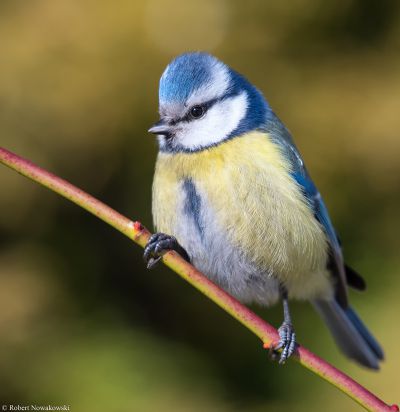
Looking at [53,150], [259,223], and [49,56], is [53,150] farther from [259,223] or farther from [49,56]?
[259,223]

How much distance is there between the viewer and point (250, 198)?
1.46 metres

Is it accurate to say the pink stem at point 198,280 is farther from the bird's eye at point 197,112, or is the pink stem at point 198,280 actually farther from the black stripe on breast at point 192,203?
the bird's eye at point 197,112

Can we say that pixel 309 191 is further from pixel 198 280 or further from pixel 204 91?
pixel 198 280

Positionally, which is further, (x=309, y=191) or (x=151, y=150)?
(x=151, y=150)

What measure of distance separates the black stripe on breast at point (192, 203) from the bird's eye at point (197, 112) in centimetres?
16

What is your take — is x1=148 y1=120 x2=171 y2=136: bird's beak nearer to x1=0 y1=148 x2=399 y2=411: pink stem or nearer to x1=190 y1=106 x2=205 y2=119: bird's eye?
x1=190 y1=106 x2=205 y2=119: bird's eye

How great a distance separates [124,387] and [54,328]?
253mm

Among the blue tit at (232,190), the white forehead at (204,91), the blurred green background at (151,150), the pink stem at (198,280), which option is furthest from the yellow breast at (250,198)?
the pink stem at (198,280)

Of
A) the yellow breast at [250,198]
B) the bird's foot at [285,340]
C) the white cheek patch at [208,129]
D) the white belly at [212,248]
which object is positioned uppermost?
the white cheek patch at [208,129]

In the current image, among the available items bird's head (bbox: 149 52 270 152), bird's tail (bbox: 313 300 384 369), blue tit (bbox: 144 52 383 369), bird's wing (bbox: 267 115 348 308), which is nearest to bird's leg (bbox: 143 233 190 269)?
blue tit (bbox: 144 52 383 369)

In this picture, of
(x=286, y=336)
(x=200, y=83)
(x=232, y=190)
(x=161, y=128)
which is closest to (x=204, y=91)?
(x=200, y=83)

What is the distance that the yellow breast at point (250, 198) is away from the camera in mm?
A: 1467

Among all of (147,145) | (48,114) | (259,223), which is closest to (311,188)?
(259,223)

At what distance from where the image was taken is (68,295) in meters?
1.84
